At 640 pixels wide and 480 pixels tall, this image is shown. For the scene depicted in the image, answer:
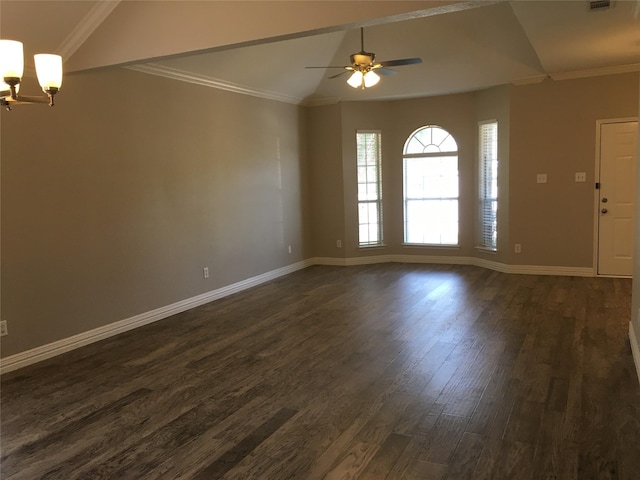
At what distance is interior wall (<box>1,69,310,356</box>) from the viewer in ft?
13.5

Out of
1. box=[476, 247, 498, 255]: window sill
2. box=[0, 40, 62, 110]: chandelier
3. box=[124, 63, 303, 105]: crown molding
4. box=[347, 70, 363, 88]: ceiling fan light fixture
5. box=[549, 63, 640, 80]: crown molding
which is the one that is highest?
box=[549, 63, 640, 80]: crown molding

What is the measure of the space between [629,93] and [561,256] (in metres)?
2.16

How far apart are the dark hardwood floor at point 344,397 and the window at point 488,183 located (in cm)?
212

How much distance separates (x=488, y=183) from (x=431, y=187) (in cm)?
93

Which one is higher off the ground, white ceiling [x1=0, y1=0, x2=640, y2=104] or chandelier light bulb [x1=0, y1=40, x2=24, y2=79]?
white ceiling [x1=0, y1=0, x2=640, y2=104]

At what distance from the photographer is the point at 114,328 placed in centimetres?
488

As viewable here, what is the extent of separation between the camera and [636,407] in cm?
304

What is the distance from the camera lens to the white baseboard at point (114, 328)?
13.4 feet

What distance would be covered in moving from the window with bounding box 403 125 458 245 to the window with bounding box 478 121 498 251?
44cm

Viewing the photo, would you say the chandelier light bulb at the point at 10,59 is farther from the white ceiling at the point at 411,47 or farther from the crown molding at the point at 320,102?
the crown molding at the point at 320,102

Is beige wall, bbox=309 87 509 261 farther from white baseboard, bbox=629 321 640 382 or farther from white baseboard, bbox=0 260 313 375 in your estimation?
white baseboard, bbox=629 321 640 382

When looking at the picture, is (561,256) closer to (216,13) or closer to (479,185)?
(479,185)

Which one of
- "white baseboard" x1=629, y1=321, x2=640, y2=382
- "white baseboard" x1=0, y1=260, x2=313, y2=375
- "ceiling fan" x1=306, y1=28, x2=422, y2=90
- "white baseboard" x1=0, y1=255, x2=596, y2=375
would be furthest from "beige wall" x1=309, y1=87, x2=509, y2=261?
"white baseboard" x1=629, y1=321, x2=640, y2=382

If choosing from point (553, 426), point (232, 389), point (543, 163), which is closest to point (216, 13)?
point (232, 389)
